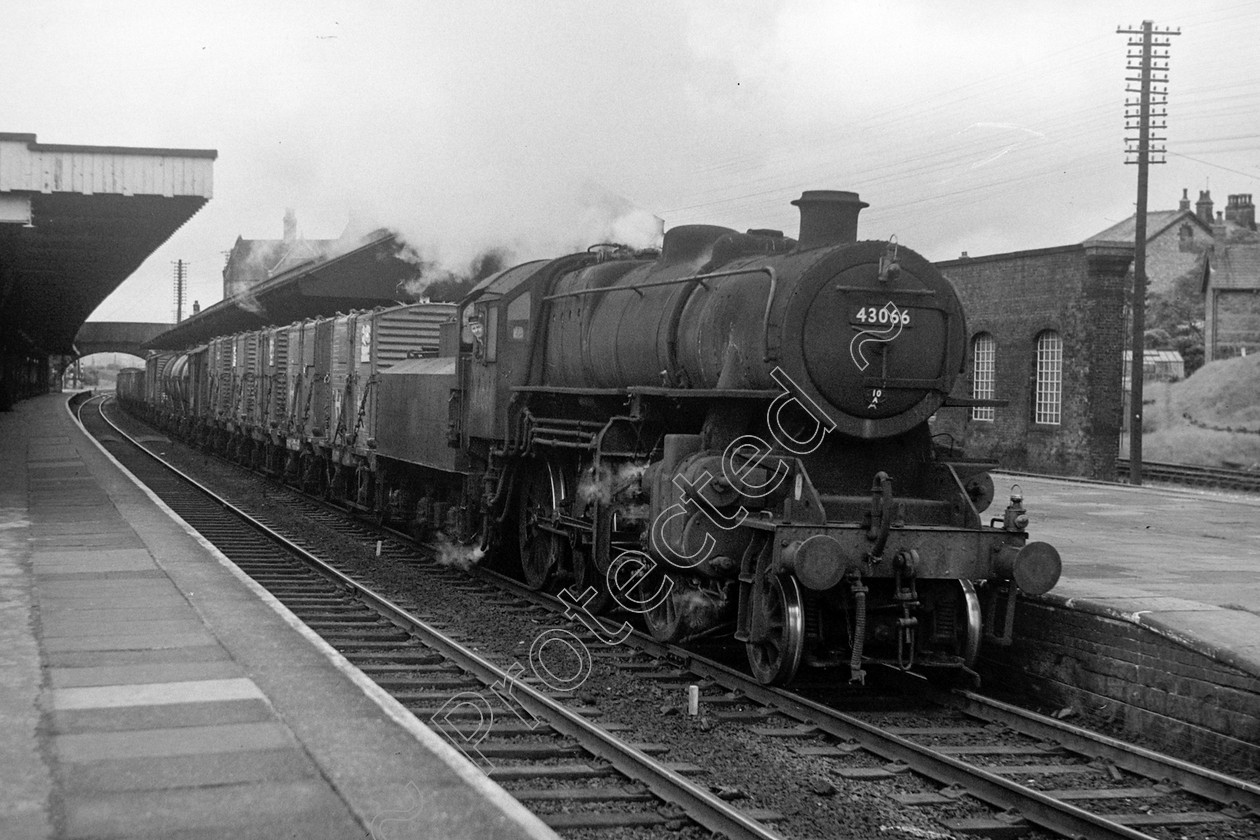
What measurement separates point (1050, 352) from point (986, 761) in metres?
20.0

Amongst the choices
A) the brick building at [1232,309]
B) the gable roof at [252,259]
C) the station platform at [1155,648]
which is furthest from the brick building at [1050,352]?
the gable roof at [252,259]

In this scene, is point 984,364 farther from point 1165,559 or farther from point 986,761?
point 986,761

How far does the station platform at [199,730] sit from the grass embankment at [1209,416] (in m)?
25.0

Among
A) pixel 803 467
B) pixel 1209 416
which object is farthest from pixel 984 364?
pixel 803 467

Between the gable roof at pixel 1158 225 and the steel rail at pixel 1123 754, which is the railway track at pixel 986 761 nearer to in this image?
the steel rail at pixel 1123 754

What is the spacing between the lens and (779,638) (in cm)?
755

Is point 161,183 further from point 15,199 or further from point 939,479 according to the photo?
point 939,479

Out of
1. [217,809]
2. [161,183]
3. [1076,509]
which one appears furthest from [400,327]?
[217,809]

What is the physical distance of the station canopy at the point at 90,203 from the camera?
15639 mm

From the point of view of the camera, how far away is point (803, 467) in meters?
7.58

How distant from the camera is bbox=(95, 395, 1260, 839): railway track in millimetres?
5637

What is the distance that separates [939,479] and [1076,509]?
31.1ft

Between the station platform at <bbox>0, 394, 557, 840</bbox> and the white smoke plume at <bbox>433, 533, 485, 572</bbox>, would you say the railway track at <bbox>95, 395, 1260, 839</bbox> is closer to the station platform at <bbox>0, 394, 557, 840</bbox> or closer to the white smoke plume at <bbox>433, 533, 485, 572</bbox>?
the station platform at <bbox>0, 394, 557, 840</bbox>

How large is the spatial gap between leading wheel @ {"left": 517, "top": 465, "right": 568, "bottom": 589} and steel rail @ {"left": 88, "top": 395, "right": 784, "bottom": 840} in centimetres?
135
